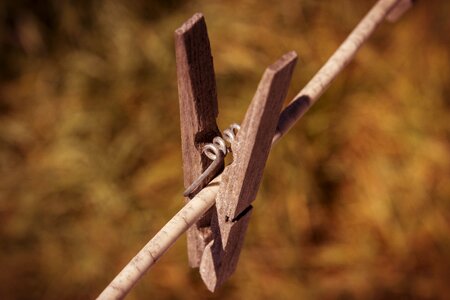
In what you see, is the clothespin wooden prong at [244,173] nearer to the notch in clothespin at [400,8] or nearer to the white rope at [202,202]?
the white rope at [202,202]

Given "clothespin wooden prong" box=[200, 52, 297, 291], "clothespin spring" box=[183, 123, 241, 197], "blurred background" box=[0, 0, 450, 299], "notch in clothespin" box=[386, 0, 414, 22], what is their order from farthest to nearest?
"blurred background" box=[0, 0, 450, 299] < "notch in clothespin" box=[386, 0, 414, 22] < "clothespin spring" box=[183, 123, 241, 197] < "clothespin wooden prong" box=[200, 52, 297, 291]

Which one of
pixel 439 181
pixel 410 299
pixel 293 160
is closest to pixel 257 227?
pixel 293 160

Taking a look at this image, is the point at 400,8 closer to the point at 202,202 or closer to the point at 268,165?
the point at 202,202

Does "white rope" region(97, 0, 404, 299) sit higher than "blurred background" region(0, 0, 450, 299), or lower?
higher

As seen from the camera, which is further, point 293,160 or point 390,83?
point 390,83

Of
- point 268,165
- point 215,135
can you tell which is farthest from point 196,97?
point 268,165

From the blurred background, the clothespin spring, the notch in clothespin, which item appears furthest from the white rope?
the blurred background

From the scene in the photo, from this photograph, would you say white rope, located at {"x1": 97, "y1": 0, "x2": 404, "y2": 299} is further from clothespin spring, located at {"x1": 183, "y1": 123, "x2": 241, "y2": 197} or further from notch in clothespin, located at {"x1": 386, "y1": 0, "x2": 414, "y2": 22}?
notch in clothespin, located at {"x1": 386, "y1": 0, "x2": 414, "y2": 22}

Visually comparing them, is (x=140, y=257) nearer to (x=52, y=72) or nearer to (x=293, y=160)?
(x=293, y=160)
